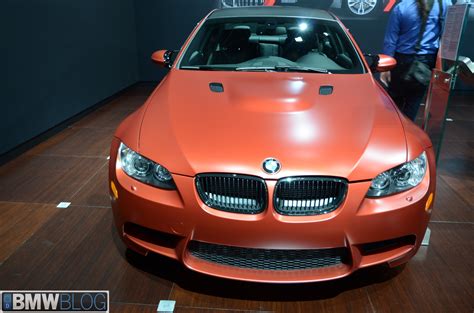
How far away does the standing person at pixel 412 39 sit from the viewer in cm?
311

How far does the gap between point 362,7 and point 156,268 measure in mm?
6116

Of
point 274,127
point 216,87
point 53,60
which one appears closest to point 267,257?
point 274,127

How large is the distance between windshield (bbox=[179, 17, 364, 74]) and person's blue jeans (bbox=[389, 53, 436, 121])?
2.94ft

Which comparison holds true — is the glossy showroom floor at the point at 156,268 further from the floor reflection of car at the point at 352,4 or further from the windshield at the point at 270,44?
the floor reflection of car at the point at 352,4

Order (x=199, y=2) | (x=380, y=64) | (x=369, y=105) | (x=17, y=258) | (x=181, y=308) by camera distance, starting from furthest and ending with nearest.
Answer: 1. (x=199, y=2)
2. (x=380, y=64)
3. (x=17, y=258)
4. (x=369, y=105)
5. (x=181, y=308)

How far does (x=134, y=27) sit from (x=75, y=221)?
5276mm

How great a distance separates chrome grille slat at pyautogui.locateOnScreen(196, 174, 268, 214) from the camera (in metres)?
1.54

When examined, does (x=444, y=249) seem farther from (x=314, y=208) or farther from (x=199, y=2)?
(x=199, y=2)

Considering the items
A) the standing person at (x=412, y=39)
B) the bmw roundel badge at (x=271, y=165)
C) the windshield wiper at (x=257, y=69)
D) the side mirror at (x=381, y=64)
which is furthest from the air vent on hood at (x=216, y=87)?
the standing person at (x=412, y=39)

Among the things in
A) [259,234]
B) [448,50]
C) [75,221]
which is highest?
[448,50]

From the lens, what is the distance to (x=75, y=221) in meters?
2.51

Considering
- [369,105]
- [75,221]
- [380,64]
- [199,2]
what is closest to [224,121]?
→ [369,105]

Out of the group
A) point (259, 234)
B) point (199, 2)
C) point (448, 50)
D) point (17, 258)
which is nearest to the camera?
point (259, 234)

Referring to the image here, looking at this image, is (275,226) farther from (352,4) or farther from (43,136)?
(352,4)
